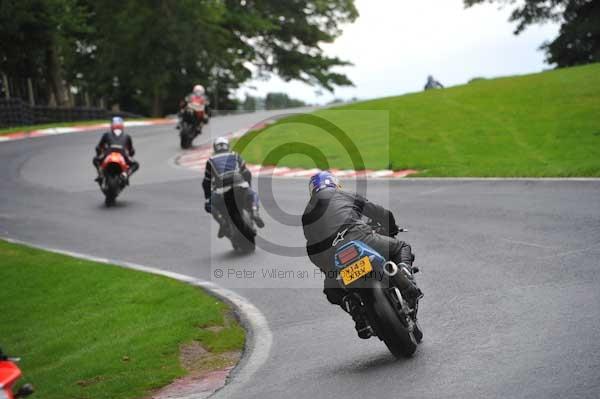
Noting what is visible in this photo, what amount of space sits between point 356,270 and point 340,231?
0.47 meters

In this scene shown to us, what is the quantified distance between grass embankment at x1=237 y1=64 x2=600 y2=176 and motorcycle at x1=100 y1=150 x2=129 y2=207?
4.91m

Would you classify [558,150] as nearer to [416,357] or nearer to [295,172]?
[295,172]

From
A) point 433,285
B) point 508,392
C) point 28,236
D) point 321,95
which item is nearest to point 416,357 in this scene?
point 508,392

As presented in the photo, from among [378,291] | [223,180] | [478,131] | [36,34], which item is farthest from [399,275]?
[36,34]

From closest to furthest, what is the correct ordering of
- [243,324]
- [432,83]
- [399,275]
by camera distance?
[399,275]
[243,324]
[432,83]

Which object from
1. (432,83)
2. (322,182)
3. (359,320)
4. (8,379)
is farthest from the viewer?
(432,83)

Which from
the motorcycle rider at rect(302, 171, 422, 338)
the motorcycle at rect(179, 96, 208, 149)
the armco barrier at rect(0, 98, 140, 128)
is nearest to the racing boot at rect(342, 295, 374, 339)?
the motorcycle rider at rect(302, 171, 422, 338)

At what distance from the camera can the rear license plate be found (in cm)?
700

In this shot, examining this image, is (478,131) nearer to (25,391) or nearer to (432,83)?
(432,83)

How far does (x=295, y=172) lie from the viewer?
67.2 feet

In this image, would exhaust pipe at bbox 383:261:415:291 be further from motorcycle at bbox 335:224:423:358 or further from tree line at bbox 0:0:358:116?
tree line at bbox 0:0:358:116

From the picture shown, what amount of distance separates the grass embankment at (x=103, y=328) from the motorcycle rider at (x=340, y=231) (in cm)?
136

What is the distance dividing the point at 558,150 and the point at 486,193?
4.46 metres

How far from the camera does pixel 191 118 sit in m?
27.9
